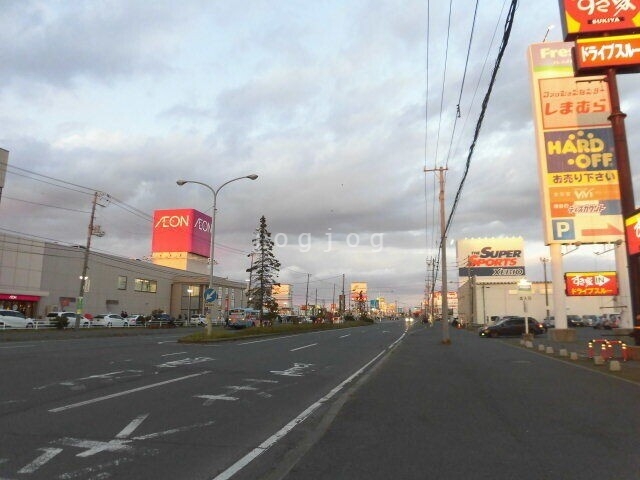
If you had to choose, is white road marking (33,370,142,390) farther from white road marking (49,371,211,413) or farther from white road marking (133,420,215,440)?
white road marking (133,420,215,440)

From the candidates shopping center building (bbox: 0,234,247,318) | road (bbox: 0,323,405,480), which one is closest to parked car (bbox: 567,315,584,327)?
shopping center building (bbox: 0,234,247,318)

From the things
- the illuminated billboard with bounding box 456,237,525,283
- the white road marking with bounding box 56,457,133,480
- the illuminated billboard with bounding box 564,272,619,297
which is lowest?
the white road marking with bounding box 56,457,133,480

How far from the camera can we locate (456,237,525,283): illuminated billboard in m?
109

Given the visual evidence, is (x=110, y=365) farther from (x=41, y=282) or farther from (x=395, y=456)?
(x=41, y=282)

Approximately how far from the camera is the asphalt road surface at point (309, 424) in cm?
542

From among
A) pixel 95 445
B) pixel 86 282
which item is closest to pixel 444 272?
pixel 95 445

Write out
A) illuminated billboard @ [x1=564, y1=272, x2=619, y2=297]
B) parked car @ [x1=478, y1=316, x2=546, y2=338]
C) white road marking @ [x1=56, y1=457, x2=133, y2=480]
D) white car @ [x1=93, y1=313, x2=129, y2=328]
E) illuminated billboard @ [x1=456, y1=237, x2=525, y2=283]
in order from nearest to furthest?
white road marking @ [x1=56, y1=457, x2=133, y2=480] < illuminated billboard @ [x1=564, y1=272, x2=619, y2=297] < parked car @ [x1=478, y1=316, x2=546, y2=338] < white car @ [x1=93, y1=313, x2=129, y2=328] < illuminated billboard @ [x1=456, y1=237, x2=525, y2=283]

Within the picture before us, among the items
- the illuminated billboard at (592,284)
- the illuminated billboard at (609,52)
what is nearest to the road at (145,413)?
the illuminated billboard at (609,52)

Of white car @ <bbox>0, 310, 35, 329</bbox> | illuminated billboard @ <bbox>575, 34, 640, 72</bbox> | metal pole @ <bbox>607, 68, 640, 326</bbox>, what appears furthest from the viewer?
white car @ <bbox>0, 310, 35, 329</bbox>

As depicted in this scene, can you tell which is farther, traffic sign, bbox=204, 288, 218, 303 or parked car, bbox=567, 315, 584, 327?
parked car, bbox=567, 315, 584, 327

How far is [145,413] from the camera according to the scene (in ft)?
26.4

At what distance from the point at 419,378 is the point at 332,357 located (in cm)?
715

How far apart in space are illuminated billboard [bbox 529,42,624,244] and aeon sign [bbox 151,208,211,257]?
74.1 meters

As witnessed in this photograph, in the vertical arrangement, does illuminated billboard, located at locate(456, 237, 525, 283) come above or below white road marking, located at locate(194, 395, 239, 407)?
above
